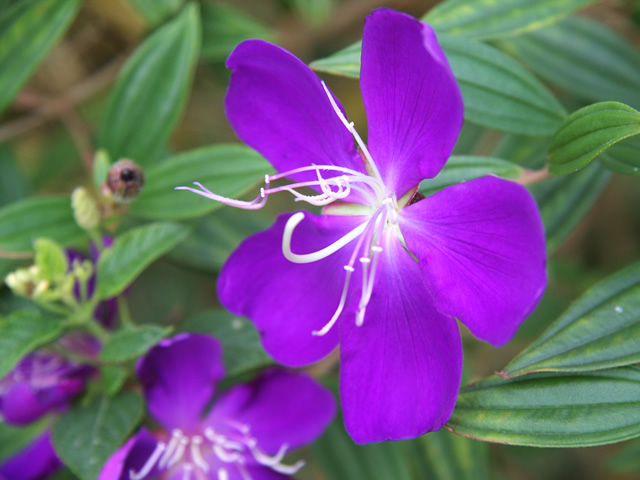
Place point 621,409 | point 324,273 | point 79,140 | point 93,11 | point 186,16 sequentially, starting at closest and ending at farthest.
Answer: point 621,409 → point 324,273 → point 186,16 → point 79,140 → point 93,11

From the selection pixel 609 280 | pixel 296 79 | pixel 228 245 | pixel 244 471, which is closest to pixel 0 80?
pixel 228 245

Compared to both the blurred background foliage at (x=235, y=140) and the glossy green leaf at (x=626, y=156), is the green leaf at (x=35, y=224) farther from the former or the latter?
the glossy green leaf at (x=626, y=156)

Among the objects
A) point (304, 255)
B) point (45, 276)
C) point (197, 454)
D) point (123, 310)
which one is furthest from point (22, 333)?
point (304, 255)

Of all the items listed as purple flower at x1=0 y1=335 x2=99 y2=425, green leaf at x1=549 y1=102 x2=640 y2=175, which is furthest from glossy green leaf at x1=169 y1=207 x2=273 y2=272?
green leaf at x1=549 y1=102 x2=640 y2=175

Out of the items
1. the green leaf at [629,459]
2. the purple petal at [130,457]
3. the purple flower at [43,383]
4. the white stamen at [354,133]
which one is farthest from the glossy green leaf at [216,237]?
the green leaf at [629,459]

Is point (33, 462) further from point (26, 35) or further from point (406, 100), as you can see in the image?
point (406, 100)

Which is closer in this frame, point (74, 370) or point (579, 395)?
point (579, 395)

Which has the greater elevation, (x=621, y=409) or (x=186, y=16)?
(x=186, y=16)

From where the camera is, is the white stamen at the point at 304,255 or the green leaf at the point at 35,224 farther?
the green leaf at the point at 35,224

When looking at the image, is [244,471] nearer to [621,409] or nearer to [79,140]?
[621,409]
